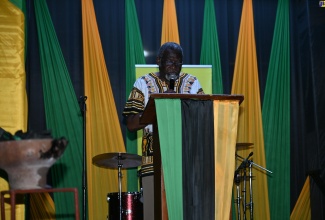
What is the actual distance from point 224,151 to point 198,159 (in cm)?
15

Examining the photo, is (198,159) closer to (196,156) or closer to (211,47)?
(196,156)

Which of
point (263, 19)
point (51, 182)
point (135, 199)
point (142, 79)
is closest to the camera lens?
point (142, 79)

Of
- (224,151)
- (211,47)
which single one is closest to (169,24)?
(211,47)

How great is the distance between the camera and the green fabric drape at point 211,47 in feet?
18.9

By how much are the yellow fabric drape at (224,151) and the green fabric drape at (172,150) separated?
0.66 ft

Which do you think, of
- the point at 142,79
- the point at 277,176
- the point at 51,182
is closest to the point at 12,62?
the point at 142,79

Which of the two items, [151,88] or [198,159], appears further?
[151,88]

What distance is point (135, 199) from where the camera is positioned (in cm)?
461

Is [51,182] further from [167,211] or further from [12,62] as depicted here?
[167,211]

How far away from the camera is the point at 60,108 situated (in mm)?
5426

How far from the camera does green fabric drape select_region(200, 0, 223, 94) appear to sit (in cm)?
577

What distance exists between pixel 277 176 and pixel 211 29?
1980 mm

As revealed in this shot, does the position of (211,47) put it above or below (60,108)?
above
